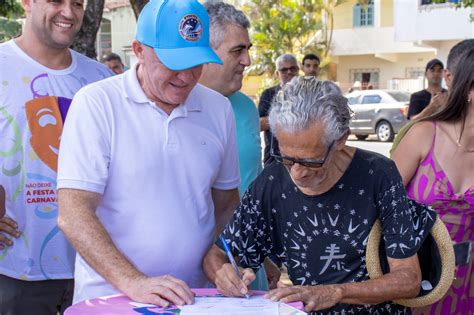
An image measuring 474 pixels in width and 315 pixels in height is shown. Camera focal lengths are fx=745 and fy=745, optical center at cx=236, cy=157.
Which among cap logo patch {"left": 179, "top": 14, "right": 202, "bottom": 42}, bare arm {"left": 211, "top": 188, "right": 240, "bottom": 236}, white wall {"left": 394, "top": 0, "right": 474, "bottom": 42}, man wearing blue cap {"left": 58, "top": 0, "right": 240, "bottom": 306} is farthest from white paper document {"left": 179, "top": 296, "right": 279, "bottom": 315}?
white wall {"left": 394, "top": 0, "right": 474, "bottom": 42}

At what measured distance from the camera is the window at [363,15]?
110ft

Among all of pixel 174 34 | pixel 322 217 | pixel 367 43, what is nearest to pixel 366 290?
pixel 322 217

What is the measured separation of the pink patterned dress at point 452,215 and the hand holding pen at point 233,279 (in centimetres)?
117

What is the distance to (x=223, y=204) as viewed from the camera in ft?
9.80

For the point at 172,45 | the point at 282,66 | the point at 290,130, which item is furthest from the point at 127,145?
the point at 282,66

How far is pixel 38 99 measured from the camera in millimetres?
3207

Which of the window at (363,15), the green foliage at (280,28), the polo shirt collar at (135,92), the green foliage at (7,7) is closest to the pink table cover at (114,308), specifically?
the polo shirt collar at (135,92)

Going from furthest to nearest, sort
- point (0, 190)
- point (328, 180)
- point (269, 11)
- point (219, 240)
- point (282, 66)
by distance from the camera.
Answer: point (269, 11)
point (282, 66)
point (0, 190)
point (219, 240)
point (328, 180)

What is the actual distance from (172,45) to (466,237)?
5.50ft

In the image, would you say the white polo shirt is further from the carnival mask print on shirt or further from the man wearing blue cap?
the carnival mask print on shirt

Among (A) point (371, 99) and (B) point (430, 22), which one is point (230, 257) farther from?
(B) point (430, 22)

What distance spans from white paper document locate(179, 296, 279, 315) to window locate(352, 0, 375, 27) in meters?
32.3

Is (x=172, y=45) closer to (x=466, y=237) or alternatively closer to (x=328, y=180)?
(x=328, y=180)

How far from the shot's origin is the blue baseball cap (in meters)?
2.46
